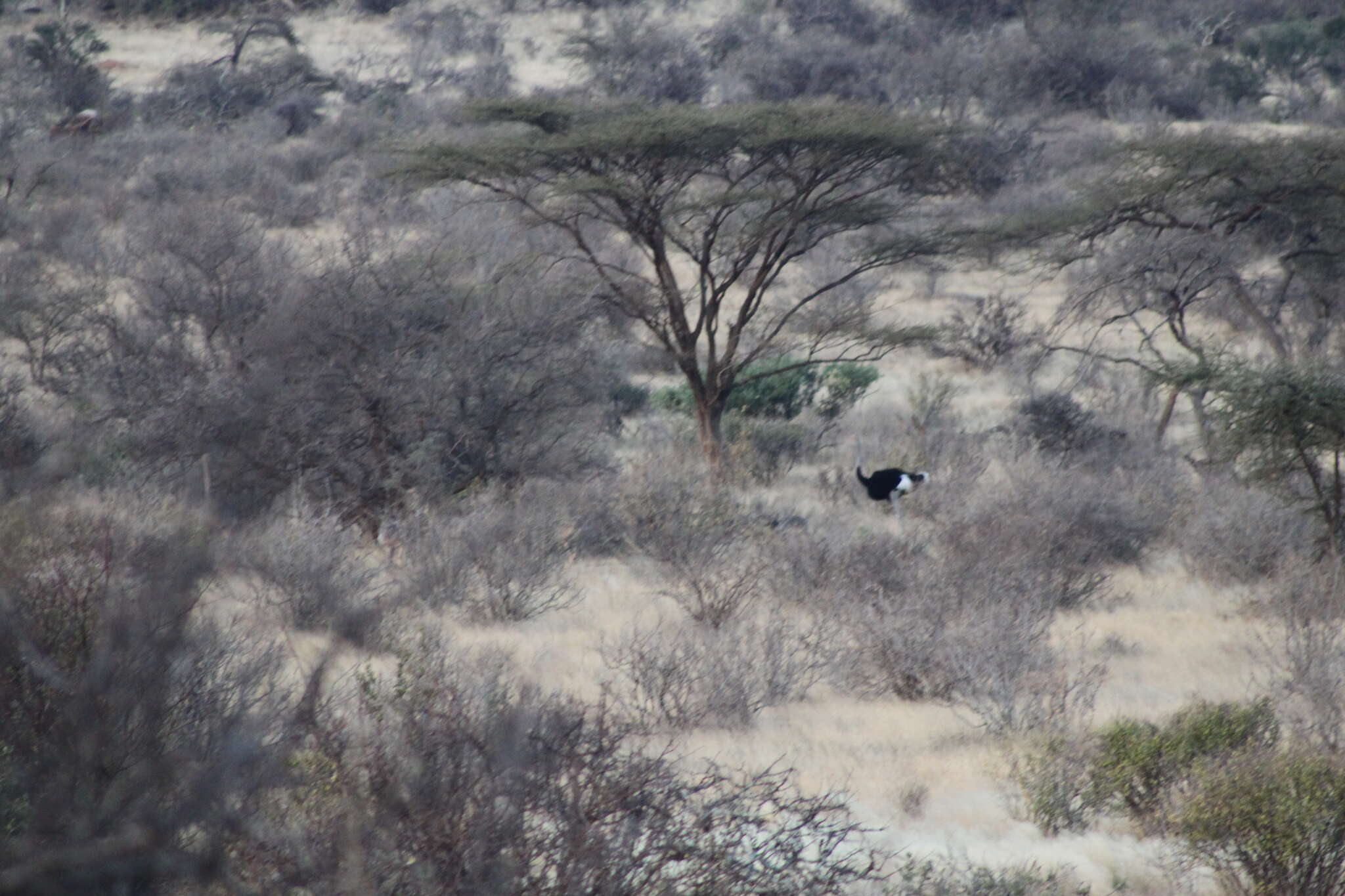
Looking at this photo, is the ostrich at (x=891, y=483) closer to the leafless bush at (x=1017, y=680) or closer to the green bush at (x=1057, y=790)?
the leafless bush at (x=1017, y=680)

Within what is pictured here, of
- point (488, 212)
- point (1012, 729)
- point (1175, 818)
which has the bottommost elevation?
point (488, 212)

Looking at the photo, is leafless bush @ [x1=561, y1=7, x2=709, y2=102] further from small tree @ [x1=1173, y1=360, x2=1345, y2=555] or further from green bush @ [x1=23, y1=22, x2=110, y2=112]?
small tree @ [x1=1173, y1=360, x2=1345, y2=555]

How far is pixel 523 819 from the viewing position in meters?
3.73

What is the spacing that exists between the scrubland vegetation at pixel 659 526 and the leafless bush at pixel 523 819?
2 cm

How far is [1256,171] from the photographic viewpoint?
14172 mm

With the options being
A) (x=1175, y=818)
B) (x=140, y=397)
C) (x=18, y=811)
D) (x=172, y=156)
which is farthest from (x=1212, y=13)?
(x=18, y=811)

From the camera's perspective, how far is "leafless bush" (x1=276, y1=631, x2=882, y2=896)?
3.42 meters

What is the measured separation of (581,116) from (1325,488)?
8.30 m

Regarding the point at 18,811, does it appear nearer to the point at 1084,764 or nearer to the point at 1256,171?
the point at 1084,764

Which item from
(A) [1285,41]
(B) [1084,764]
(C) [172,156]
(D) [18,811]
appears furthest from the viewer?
(A) [1285,41]

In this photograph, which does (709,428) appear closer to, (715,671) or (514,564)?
(514,564)

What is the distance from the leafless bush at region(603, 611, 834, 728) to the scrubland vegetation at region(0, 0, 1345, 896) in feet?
0.15

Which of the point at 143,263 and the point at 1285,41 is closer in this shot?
the point at 143,263

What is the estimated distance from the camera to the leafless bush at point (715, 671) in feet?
23.4
